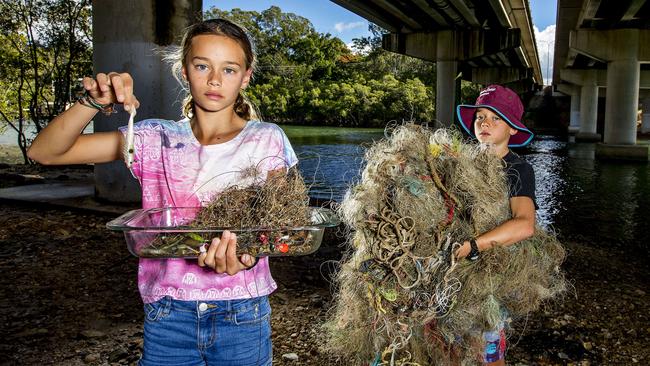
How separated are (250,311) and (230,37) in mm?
1014

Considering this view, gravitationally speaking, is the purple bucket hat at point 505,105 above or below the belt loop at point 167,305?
above

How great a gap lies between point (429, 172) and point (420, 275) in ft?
1.60

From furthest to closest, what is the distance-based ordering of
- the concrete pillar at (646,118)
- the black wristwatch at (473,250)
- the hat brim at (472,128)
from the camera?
the concrete pillar at (646,118), the hat brim at (472,128), the black wristwatch at (473,250)

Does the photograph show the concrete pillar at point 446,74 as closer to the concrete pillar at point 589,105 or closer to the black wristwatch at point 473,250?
the concrete pillar at point 589,105

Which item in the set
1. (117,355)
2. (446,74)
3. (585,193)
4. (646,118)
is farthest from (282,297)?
(646,118)

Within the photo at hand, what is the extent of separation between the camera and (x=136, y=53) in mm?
8141

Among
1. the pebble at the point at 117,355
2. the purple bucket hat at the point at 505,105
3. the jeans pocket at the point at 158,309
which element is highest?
the purple bucket hat at the point at 505,105

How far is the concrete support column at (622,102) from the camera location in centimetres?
2586

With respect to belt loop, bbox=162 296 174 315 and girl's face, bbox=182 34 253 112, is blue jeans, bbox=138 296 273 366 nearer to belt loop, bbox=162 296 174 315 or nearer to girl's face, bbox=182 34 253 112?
belt loop, bbox=162 296 174 315

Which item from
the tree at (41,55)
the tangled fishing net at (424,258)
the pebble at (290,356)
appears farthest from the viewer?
the tree at (41,55)

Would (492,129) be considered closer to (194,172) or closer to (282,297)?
(194,172)

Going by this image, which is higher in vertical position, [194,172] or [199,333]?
[194,172]

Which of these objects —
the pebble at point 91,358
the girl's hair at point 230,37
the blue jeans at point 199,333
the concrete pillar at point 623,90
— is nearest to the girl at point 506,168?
the blue jeans at point 199,333

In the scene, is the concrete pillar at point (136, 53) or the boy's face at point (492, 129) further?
the concrete pillar at point (136, 53)
